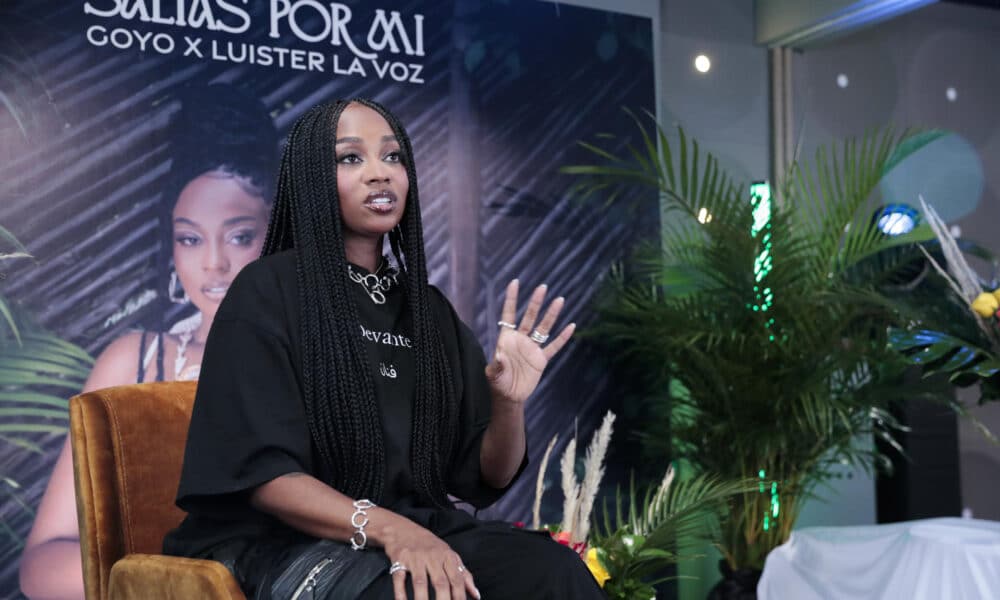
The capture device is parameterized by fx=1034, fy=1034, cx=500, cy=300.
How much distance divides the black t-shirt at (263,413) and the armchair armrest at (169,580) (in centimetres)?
6

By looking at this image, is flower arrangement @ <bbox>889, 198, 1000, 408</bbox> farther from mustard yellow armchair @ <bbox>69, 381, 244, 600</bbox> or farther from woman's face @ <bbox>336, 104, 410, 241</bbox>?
mustard yellow armchair @ <bbox>69, 381, 244, 600</bbox>

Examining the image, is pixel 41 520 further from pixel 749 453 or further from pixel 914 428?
pixel 914 428

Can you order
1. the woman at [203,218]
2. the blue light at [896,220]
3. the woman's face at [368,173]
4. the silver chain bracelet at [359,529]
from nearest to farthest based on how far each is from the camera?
the silver chain bracelet at [359,529] → the woman's face at [368,173] → the woman at [203,218] → the blue light at [896,220]

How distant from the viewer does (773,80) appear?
4961 millimetres

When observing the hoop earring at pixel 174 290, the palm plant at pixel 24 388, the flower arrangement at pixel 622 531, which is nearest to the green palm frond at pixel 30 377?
the palm plant at pixel 24 388

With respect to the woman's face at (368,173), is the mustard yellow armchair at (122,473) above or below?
below

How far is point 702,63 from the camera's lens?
480 centimetres

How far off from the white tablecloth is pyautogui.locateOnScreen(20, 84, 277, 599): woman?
2.13 metres

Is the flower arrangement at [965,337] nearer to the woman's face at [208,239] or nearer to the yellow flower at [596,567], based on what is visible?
the yellow flower at [596,567]

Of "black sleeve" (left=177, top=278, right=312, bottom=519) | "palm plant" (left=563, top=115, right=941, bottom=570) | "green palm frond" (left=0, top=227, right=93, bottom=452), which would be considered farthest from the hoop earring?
"black sleeve" (left=177, top=278, right=312, bottom=519)

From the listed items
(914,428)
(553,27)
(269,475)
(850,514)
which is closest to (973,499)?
(850,514)

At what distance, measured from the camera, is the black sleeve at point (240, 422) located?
167cm

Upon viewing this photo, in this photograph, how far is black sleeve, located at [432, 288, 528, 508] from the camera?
6.69 feet

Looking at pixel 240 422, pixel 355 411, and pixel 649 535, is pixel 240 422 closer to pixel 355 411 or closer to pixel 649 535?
pixel 355 411
